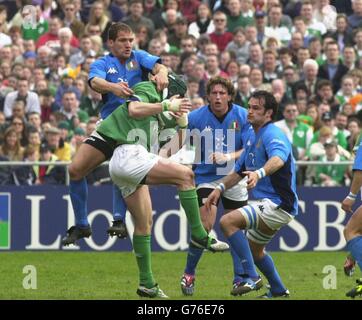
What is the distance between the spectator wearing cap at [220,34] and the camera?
24406 mm

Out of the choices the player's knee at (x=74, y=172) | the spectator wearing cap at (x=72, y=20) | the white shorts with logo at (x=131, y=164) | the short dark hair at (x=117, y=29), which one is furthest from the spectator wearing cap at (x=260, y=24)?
the white shorts with logo at (x=131, y=164)

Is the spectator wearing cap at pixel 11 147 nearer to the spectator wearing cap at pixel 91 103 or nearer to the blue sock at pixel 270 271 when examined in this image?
the spectator wearing cap at pixel 91 103

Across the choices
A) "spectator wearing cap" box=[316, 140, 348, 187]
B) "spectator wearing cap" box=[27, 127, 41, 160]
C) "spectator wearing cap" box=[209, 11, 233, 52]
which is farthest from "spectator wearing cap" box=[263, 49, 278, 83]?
"spectator wearing cap" box=[27, 127, 41, 160]

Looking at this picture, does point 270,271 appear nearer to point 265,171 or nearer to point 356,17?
point 265,171

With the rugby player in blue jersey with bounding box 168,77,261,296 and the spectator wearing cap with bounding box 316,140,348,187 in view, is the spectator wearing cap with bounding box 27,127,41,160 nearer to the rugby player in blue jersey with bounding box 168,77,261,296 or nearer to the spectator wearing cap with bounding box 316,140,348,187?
the spectator wearing cap with bounding box 316,140,348,187

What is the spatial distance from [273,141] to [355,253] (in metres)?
1.40

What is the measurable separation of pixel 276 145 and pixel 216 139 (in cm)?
211

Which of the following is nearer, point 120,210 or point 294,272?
point 120,210

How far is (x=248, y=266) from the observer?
584 inches

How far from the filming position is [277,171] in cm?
1416

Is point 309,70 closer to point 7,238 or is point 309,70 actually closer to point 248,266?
point 7,238

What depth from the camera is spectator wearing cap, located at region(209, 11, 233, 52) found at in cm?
2441

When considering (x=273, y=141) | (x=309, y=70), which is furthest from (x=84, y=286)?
(x=309, y=70)

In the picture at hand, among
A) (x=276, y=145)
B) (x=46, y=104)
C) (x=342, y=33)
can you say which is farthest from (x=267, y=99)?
(x=342, y=33)
